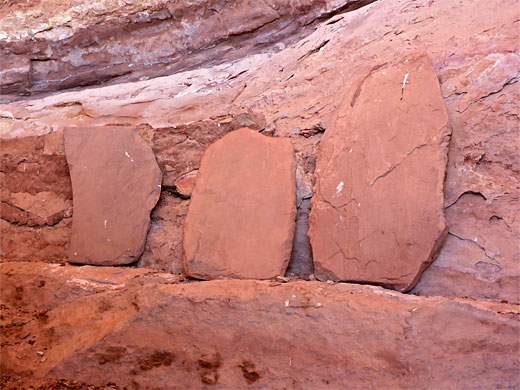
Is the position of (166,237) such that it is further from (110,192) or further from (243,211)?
(243,211)

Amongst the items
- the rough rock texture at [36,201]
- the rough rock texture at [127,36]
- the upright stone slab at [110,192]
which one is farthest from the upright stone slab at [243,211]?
the rough rock texture at [127,36]

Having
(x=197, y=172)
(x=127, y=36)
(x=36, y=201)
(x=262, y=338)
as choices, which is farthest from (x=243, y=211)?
(x=127, y=36)

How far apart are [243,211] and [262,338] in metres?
0.53

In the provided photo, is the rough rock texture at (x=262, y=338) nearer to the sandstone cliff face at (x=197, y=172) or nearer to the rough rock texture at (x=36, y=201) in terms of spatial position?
the sandstone cliff face at (x=197, y=172)

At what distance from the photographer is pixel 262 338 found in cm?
148

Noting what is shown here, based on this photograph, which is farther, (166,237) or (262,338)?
(166,237)

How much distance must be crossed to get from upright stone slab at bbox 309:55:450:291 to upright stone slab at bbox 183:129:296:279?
13cm

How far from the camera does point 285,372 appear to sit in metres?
1.43

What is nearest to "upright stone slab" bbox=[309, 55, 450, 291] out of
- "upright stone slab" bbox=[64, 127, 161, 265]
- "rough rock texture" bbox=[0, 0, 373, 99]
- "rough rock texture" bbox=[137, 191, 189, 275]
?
"rough rock texture" bbox=[137, 191, 189, 275]

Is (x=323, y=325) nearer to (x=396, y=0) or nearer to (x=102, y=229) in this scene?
(x=102, y=229)

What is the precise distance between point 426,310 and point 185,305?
0.76 m

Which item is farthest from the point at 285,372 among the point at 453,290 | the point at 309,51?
the point at 309,51

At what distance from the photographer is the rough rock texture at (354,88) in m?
1.58

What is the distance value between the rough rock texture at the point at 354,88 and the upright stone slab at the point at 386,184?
0.31 ft
